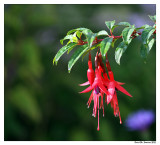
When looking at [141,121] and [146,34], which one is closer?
[146,34]

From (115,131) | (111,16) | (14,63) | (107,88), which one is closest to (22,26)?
(14,63)

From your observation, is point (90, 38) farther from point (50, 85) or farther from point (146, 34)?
point (50, 85)

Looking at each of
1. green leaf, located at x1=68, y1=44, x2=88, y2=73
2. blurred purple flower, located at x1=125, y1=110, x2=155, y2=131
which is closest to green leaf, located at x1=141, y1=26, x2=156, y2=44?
green leaf, located at x1=68, y1=44, x2=88, y2=73

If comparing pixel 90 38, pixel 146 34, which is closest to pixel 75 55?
pixel 90 38

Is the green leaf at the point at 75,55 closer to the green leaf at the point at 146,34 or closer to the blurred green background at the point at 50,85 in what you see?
the green leaf at the point at 146,34

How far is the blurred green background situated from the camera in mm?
1749

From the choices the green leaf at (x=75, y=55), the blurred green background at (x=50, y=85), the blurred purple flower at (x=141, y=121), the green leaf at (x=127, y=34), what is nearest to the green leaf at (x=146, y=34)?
the green leaf at (x=127, y=34)

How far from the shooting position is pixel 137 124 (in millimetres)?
1531

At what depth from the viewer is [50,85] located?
1901mm

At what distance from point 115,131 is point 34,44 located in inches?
32.4

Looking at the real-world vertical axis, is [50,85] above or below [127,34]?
below

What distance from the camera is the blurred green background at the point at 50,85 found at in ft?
5.74

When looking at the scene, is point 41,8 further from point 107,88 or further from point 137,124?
point 107,88

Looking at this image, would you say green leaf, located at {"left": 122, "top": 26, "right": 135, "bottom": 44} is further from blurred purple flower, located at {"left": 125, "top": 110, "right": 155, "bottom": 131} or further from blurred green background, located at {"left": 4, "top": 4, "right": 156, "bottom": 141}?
blurred green background, located at {"left": 4, "top": 4, "right": 156, "bottom": 141}
